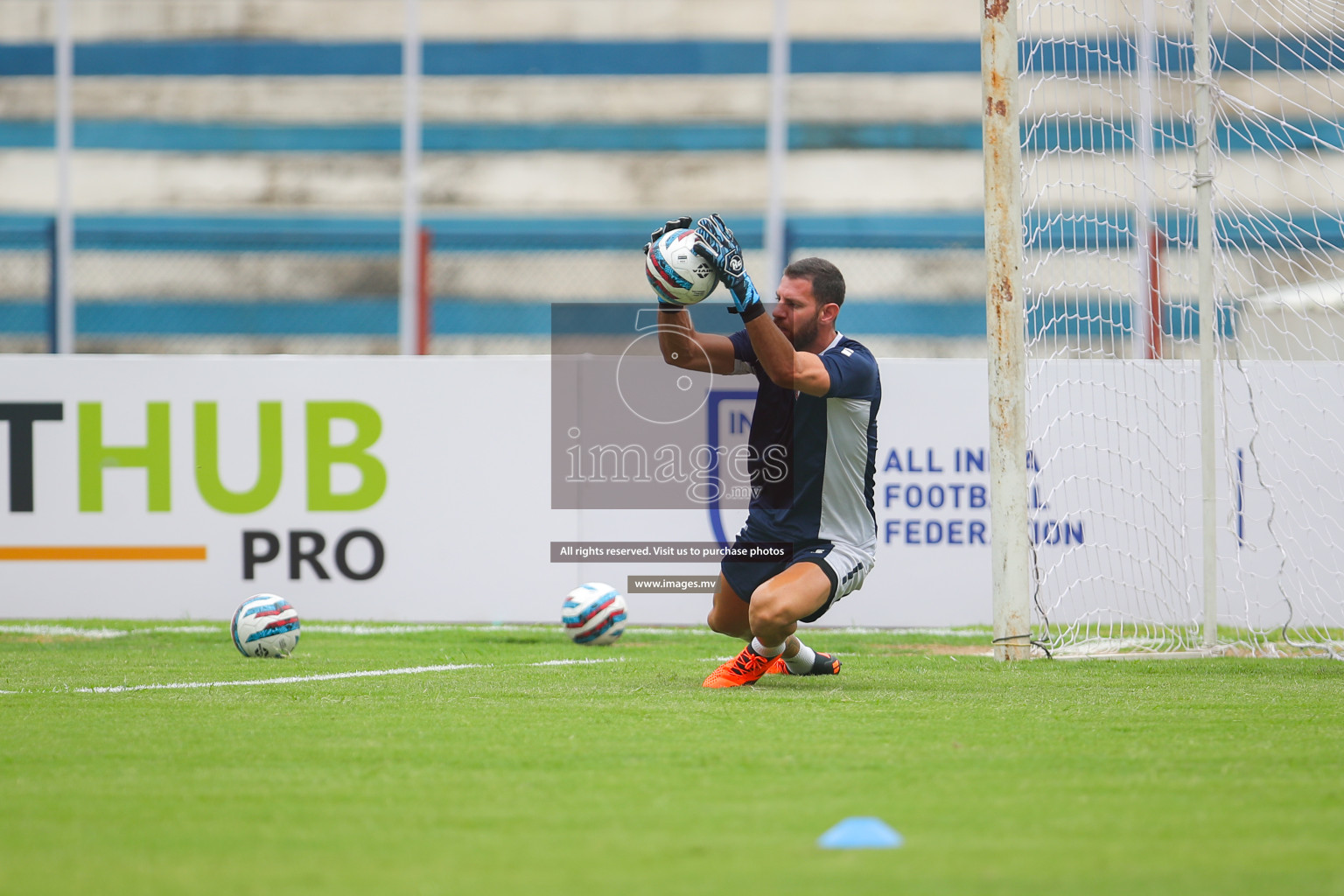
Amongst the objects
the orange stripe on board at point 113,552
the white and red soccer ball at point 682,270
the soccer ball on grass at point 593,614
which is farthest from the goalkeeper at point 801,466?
the orange stripe on board at point 113,552

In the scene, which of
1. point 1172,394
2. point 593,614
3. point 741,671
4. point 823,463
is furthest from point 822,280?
point 1172,394

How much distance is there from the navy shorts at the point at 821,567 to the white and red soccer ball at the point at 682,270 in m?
1.21

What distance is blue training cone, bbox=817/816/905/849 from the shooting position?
2.89 meters

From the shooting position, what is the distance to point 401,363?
9289 millimetres

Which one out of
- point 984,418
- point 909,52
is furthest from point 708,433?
point 909,52

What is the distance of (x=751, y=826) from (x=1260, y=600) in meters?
6.80

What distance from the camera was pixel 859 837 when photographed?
2.90 metres

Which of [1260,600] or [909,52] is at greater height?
[909,52]

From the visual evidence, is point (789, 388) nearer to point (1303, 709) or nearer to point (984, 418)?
point (1303, 709)

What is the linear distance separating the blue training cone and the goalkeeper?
2552 mm

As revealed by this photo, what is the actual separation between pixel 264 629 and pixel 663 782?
12.4 feet

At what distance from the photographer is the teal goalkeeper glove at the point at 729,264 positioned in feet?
17.1

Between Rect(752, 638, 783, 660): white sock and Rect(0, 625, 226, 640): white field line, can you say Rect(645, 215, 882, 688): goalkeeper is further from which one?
Rect(0, 625, 226, 640): white field line

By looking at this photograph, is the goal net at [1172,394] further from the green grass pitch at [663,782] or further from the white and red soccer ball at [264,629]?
the white and red soccer ball at [264,629]
